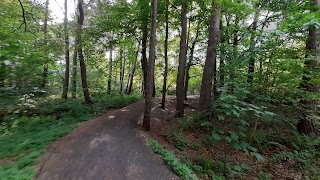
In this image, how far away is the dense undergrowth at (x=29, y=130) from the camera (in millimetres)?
3867

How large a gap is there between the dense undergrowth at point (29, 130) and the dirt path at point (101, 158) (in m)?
0.33

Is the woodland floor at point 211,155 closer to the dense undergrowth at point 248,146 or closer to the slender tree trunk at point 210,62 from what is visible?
the dense undergrowth at point 248,146

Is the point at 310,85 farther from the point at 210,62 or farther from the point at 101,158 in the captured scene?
the point at 101,158

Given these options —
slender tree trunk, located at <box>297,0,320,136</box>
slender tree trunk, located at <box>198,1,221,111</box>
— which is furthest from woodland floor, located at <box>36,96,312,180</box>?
slender tree trunk, located at <box>198,1,221,111</box>

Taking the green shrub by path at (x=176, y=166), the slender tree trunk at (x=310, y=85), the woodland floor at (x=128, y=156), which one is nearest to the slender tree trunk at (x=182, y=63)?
the woodland floor at (x=128, y=156)

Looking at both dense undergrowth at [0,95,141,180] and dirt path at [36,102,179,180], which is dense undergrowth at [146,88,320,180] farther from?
dense undergrowth at [0,95,141,180]

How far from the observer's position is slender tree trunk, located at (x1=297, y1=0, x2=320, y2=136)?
575 cm

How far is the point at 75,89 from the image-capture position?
11.6m

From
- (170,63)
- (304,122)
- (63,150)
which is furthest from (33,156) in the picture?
(170,63)

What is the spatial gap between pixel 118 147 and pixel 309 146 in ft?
20.9

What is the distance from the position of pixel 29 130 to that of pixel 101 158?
148 inches

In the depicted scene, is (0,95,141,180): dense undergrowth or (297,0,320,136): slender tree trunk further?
(297,0,320,136): slender tree trunk

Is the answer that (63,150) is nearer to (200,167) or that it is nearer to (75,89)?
(200,167)

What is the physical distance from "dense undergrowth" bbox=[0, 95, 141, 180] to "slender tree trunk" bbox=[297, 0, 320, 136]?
7.37 metres
